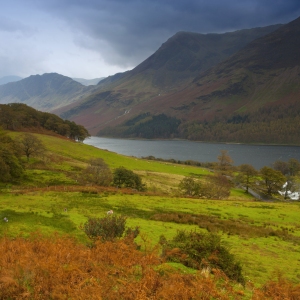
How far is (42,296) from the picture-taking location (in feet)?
25.7

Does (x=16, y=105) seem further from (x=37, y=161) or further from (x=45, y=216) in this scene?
(x=45, y=216)

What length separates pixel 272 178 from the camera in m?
81.8

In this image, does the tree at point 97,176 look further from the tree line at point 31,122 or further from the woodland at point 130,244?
the tree line at point 31,122

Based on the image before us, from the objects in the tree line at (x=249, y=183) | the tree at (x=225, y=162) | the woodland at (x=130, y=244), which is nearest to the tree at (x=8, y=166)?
the woodland at (x=130, y=244)

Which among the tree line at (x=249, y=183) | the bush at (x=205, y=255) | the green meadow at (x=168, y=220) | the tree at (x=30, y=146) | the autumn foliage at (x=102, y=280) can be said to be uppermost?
the tree at (x=30, y=146)

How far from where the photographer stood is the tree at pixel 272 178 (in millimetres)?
82125

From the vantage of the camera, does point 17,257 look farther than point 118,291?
Yes

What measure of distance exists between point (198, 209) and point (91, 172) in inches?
1200

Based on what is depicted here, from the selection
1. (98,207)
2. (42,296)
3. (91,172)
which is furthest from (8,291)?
(91,172)

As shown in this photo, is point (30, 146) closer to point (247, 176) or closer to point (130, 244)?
point (130, 244)

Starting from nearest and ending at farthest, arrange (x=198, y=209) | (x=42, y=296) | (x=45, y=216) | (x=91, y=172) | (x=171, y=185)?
(x=42, y=296)
(x=45, y=216)
(x=198, y=209)
(x=91, y=172)
(x=171, y=185)

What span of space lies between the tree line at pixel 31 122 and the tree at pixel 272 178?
285ft

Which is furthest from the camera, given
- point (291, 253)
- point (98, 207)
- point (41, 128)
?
point (41, 128)

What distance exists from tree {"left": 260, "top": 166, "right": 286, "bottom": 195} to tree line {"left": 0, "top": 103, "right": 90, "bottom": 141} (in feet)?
285
